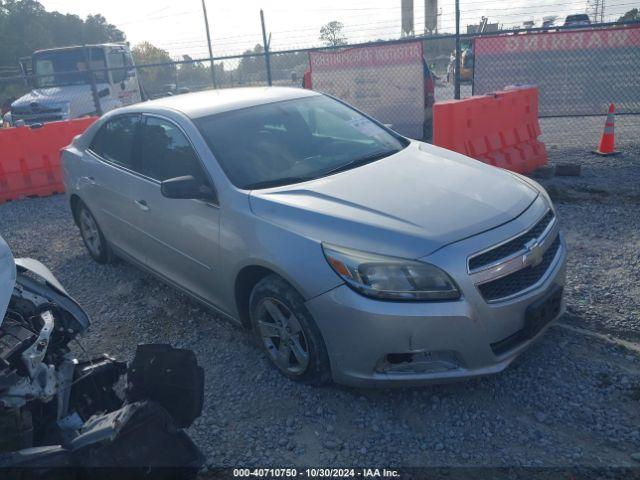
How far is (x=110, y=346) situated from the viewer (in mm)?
4262

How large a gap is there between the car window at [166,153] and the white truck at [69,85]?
→ 9118 mm

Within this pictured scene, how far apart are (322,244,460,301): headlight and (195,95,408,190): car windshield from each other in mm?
986

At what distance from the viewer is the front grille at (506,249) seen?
2902mm

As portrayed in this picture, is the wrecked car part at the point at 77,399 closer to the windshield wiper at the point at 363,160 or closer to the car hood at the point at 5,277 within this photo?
the car hood at the point at 5,277

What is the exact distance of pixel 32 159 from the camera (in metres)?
9.09

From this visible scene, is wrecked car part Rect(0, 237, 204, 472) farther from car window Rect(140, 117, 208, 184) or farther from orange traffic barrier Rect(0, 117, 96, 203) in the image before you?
orange traffic barrier Rect(0, 117, 96, 203)

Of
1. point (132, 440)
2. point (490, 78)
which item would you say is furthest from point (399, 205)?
point (490, 78)

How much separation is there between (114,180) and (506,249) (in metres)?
3.39

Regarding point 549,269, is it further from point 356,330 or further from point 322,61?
point 322,61

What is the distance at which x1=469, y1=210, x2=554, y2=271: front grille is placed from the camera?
2902mm

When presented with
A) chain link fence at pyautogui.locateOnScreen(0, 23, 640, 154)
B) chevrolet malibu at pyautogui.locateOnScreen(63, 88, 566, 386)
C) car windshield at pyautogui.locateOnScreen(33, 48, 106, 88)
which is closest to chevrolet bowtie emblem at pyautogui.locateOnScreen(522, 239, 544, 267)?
chevrolet malibu at pyautogui.locateOnScreen(63, 88, 566, 386)

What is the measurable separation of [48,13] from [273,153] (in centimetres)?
5033

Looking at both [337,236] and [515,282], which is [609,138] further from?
[337,236]

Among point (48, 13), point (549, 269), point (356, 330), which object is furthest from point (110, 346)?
point (48, 13)
